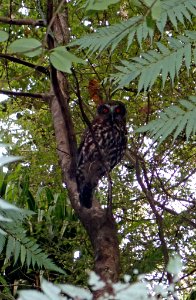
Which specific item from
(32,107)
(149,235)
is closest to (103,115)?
(32,107)

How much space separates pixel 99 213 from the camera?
2.97 m

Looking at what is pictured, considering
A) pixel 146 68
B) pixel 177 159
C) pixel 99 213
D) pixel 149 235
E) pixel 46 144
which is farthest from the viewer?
pixel 46 144

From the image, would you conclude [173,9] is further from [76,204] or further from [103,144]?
[103,144]

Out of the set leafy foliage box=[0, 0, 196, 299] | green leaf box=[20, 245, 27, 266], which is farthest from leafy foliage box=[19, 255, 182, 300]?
leafy foliage box=[0, 0, 196, 299]

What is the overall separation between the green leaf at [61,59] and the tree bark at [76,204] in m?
1.50

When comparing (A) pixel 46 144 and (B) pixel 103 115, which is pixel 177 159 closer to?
(B) pixel 103 115

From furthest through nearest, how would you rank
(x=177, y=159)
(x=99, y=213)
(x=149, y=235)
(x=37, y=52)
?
(x=177, y=159), (x=149, y=235), (x=99, y=213), (x=37, y=52)

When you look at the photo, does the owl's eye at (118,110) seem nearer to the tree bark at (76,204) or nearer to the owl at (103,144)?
the owl at (103,144)

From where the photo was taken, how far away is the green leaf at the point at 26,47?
2.78ft

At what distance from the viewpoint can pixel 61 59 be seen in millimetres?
899

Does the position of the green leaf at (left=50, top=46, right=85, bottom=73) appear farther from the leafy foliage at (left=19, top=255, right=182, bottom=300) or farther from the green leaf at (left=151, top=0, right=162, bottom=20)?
the leafy foliage at (left=19, top=255, right=182, bottom=300)

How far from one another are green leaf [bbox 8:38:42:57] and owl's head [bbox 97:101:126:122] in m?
3.33

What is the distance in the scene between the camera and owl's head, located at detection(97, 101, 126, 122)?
421 cm

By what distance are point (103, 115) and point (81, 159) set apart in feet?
1.84
